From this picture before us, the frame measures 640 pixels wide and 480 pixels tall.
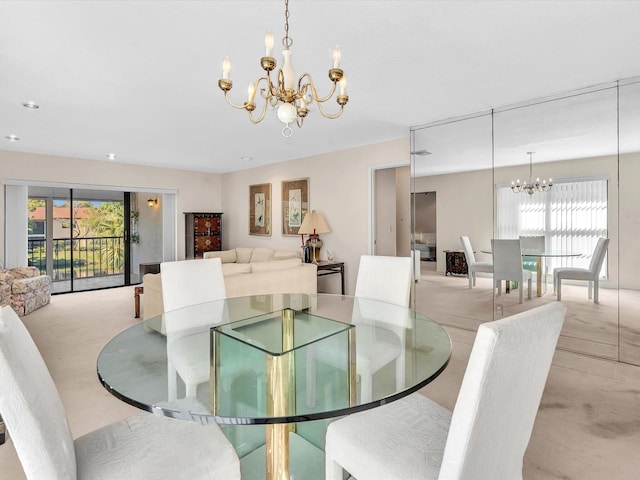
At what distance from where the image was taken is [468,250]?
13.6ft

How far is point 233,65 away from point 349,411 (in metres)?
2.43

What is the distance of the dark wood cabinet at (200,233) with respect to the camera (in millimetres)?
7156

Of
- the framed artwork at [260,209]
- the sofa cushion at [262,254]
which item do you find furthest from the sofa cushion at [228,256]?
the framed artwork at [260,209]

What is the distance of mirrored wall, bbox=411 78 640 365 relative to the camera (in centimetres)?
311

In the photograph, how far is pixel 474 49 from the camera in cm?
243

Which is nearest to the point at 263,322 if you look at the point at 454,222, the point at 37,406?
the point at 37,406

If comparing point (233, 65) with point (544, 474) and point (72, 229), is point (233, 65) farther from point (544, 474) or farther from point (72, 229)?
point (72, 229)

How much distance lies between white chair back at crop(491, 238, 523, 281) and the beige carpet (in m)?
0.26

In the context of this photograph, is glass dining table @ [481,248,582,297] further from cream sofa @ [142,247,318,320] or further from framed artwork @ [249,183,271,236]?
framed artwork @ [249,183,271,236]

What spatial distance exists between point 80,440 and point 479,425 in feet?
4.25

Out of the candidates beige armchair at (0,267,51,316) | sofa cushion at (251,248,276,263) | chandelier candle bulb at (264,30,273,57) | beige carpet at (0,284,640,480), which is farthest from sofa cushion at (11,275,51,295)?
chandelier candle bulb at (264,30,273,57)

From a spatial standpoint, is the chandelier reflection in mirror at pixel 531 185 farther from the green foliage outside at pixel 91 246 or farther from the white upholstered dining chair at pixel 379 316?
the green foliage outside at pixel 91 246

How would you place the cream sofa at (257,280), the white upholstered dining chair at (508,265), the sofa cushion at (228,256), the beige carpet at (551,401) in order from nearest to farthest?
the beige carpet at (551,401) < the white upholstered dining chair at (508,265) < the cream sofa at (257,280) < the sofa cushion at (228,256)

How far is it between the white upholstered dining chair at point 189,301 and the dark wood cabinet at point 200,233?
4.68 m
